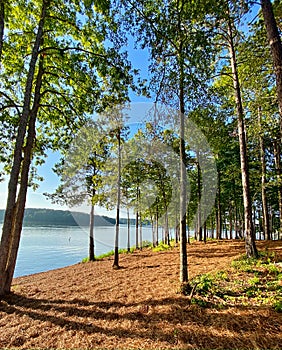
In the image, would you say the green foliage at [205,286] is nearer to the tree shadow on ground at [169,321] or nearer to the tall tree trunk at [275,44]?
the tree shadow on ground at [169,321]

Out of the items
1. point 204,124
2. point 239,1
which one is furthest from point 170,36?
point 204,124

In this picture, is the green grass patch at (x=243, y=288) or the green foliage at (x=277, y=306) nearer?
the green foliage at (x=277, y=306)

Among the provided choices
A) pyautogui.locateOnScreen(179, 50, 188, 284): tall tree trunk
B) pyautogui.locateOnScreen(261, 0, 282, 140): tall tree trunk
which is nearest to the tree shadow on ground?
pyautogui.locateOnScreen(179, 50, 188, 284): tall tree trunk

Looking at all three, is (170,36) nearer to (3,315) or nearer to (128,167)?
(3,315)

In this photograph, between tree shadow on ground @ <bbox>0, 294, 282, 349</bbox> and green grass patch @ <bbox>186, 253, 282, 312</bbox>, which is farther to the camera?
green grass patch @ <bbox>186, 253, 282, 312</bbox>

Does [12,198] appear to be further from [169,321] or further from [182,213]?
[169,321]

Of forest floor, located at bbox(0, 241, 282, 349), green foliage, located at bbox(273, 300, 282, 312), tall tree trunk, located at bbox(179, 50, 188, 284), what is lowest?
forest floor, located at bbox(0, 241, 282, 349)

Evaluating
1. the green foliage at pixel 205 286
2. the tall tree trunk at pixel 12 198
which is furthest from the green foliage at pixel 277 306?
the tall tree trunk at pixel 12 198

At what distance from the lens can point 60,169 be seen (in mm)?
10602

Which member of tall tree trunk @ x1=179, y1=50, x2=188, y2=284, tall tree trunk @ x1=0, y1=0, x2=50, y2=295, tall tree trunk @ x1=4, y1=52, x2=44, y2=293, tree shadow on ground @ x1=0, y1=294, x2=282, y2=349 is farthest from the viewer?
tall tree trunk @ x1=4, y1=52, x2=44, y2=293

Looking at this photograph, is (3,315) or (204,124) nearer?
(3,315)

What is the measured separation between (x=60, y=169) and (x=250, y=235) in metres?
9.53

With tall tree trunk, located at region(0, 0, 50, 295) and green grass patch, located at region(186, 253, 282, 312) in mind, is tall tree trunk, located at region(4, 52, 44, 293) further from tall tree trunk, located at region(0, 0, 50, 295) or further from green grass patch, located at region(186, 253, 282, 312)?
green grass patch, located at region(186, 253, 282, 312)

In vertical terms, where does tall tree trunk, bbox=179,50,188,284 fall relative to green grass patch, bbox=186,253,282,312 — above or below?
above
